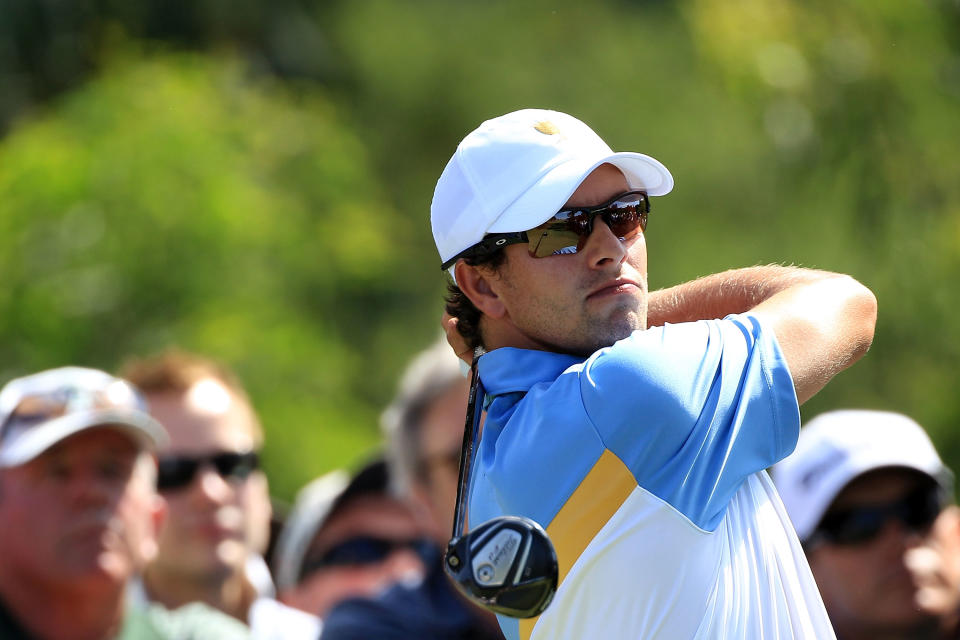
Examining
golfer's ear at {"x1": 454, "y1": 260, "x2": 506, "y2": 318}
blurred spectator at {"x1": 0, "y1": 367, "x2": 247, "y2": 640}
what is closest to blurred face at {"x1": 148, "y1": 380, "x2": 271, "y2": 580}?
blurred spectator at {"x1": 0, "y1": 367, "x2": 247, "y2": 640}

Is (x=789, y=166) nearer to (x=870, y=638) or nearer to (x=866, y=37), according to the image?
(x=866, y=37)

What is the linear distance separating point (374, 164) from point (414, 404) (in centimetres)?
1738

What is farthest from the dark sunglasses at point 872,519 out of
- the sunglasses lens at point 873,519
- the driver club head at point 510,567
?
the driver club head at point 510,567

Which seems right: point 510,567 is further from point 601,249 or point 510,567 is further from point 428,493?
point 428,493

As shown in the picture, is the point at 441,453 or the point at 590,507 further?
the point at 441,453

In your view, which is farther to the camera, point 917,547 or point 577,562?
point 917,547

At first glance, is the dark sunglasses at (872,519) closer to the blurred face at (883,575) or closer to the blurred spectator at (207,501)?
the blurred face at (883,575)

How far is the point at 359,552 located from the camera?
6371 millimetres

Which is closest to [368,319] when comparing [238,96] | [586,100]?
[586,100]

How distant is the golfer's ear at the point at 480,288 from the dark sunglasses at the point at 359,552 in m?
3.24

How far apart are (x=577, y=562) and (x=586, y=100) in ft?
58.0

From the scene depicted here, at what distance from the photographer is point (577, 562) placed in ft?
9.35

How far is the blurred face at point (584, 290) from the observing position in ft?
10.1

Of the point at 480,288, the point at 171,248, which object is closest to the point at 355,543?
the point at 480,288
